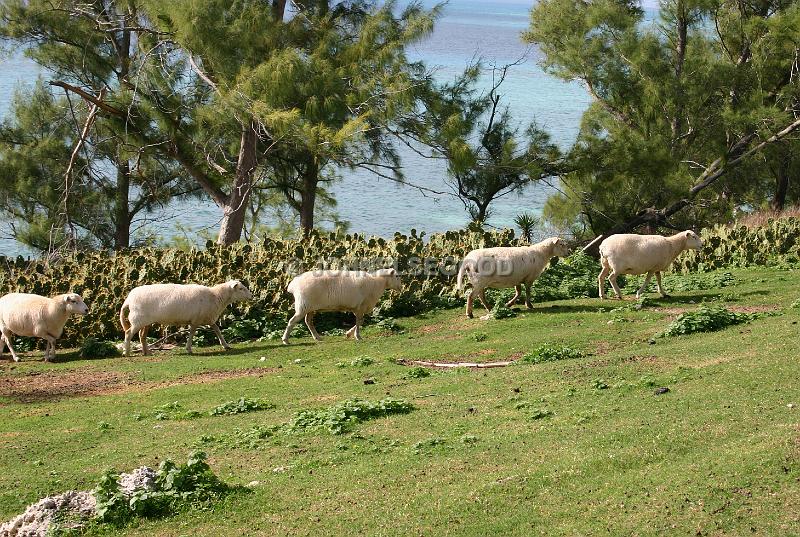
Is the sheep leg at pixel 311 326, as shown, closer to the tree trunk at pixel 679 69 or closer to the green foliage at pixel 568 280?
the green foliage at pixel 568 280

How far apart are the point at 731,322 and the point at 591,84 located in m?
A: 19.2

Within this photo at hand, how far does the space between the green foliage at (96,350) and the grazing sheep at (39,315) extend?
477 millimetres

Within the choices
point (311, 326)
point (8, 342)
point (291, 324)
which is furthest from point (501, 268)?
point (8, 342)

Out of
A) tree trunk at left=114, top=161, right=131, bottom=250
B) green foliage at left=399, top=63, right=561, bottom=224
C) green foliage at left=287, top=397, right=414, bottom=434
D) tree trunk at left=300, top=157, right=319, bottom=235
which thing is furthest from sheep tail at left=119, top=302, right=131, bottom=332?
tree trunk at left=114, top=161, right=131, bottom=250

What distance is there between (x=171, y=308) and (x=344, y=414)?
271 inches

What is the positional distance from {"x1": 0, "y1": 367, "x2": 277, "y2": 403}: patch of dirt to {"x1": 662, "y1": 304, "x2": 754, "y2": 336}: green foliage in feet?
19.2

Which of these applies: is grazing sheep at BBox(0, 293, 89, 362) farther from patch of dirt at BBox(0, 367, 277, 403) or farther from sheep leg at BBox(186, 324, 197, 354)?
sheep leg at BBox(186, 324, 197, 354)

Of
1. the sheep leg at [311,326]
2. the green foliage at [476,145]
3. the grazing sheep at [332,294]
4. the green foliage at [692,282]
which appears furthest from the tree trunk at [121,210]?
the green foliage at [692,282]

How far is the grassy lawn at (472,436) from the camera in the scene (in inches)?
290

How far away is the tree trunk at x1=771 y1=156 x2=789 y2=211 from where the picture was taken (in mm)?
34312

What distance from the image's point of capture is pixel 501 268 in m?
17.9

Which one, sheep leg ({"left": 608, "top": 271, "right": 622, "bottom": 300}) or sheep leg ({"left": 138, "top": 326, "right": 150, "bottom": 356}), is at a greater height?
sheep leg ({"left": 608, "top": 271, "right": 622, "bottom": 300})

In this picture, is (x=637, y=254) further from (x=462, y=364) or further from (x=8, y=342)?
(x=8, y=342)

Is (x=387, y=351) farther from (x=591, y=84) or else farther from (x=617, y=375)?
(x=591, y=84)
